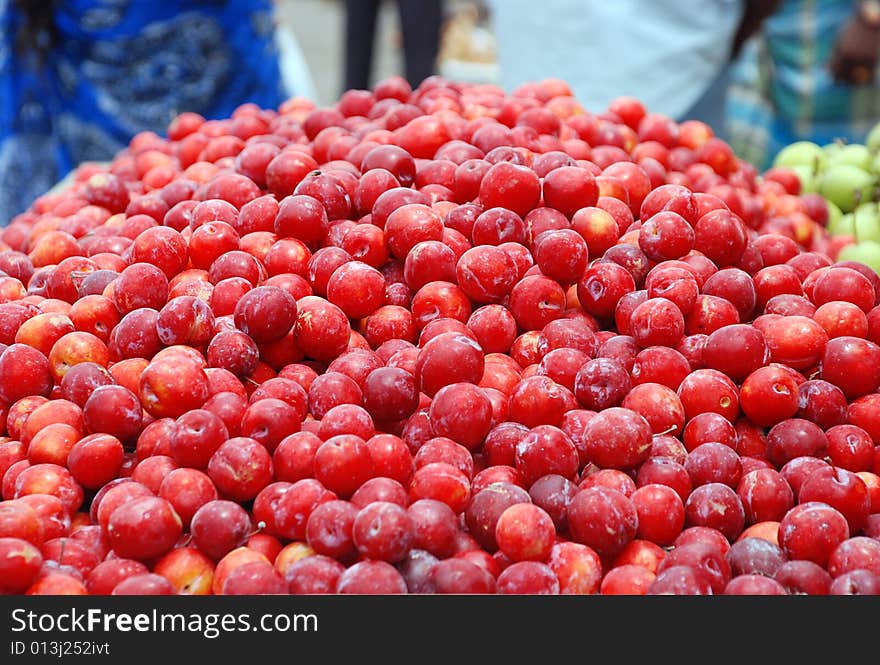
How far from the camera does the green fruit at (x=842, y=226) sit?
2.41 metres

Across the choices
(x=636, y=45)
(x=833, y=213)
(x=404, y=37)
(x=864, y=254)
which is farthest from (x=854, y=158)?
(x=404, y=37)

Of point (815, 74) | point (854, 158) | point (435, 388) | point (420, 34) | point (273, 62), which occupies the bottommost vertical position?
point (435, 388)

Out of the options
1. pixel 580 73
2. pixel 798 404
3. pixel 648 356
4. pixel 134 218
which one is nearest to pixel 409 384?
pixel 648 356

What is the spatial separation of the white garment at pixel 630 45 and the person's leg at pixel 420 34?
1.44 metres

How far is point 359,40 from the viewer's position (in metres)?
5.29

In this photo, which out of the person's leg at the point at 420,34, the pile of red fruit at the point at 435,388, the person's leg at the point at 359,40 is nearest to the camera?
the pile of red fruit at the point at 435,388

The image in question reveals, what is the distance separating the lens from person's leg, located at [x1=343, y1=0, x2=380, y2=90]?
5.23m

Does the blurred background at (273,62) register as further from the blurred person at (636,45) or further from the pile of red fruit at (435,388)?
the pile of red fruit at (435,388)

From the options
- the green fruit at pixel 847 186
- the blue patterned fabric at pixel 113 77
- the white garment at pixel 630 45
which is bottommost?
the green fruit at pixel 847 186

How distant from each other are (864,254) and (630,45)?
1.64 metres

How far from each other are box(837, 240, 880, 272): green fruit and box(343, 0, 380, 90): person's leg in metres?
3.67

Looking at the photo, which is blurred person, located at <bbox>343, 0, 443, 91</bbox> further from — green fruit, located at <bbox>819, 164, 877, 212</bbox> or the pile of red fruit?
the pile of red fruit

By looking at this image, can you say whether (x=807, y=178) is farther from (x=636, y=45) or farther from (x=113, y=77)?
(x=113, y=77)

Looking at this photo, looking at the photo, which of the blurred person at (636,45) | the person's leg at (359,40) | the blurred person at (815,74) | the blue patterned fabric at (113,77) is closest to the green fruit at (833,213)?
the blurred person at (636,45)
